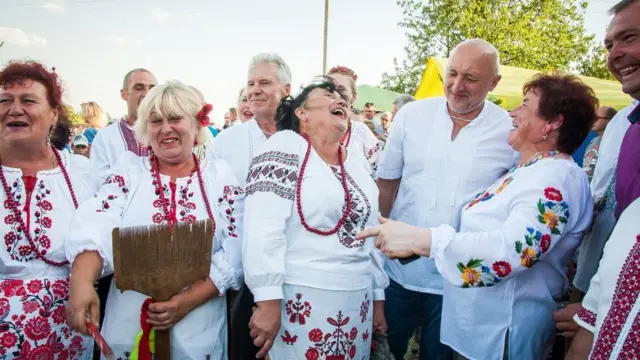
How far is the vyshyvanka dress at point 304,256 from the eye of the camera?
1938 millimetres

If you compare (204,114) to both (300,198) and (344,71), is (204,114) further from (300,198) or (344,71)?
(344,71)

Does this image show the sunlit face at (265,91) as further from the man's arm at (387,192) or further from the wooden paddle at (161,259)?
the wooden paddle at (161,259)

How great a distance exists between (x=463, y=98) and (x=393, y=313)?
1410mm

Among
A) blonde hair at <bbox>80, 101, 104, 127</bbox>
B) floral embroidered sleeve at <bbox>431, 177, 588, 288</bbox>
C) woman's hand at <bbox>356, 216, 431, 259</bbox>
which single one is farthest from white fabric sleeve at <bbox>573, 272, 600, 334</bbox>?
blonde hair at <bbox>80, 101, 104, 127</bbox>

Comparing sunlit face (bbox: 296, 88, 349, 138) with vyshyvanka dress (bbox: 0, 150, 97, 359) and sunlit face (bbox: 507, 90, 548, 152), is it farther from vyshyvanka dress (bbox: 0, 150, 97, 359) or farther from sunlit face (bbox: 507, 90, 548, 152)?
vyshyvanka dress (bbox: 0, 150, 97, 359)

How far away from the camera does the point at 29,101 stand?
199 cm

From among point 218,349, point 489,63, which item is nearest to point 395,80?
point 489,63

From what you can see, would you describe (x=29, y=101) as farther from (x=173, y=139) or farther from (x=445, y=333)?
(x=445, y=333)

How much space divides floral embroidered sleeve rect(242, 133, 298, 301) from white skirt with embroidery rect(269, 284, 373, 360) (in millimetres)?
126

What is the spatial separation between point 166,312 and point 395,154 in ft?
5.72

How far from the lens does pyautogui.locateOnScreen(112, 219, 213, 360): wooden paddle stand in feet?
5.63

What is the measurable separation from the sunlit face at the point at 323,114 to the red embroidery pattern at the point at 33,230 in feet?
→ 4.02

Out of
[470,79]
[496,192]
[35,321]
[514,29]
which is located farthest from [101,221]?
[514,29]

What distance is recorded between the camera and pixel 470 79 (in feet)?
9.02
